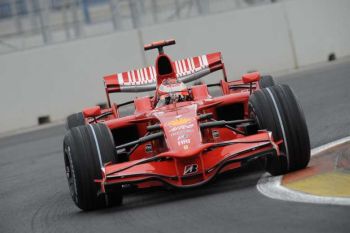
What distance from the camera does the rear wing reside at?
1249 centimetres

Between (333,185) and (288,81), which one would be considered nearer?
(333,185)

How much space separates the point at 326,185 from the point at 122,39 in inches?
523

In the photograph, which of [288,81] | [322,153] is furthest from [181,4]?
[322,153]

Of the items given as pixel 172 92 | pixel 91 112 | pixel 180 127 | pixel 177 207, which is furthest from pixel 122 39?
pixel 177 207

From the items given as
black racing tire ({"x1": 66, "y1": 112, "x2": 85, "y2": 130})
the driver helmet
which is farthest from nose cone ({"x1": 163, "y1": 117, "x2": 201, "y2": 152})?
black racing tire ({"x1": 66, "y1": 112, "x2": 85, "y2": 130})

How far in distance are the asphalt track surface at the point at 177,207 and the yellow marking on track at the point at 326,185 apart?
0.35 m

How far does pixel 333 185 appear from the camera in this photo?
27.5 ft

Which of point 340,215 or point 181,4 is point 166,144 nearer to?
point 340,215

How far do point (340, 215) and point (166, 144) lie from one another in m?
3.07

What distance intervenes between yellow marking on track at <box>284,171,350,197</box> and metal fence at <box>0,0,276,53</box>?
41.8 feet

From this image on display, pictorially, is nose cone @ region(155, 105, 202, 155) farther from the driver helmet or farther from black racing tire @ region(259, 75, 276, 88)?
black racing tire @ region(259, 75, 276, 88)

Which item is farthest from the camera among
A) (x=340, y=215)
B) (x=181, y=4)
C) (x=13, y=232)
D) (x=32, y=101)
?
(x=181, y=4)

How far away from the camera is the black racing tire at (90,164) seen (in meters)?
9.38

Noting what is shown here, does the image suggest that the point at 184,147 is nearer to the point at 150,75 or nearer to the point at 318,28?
the point at 150,75
